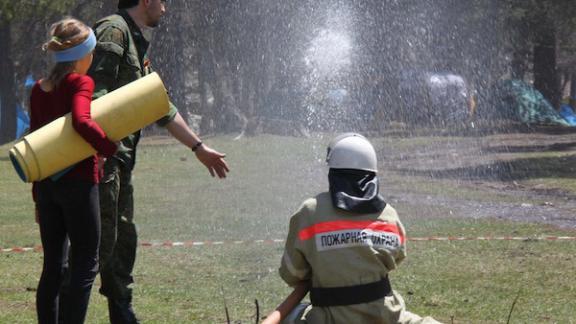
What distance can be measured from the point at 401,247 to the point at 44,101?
1.80 m

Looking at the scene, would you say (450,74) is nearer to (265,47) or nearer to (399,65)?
(399,65)

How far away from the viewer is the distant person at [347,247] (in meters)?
4.36

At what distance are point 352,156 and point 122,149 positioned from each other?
1714 mm

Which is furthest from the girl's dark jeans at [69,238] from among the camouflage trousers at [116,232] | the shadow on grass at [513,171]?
the shadow on grass at [513,171]

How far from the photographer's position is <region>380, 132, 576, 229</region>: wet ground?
13.4 m

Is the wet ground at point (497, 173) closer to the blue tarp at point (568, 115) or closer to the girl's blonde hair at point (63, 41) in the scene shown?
the girl's blonde hair at point (63, 41)

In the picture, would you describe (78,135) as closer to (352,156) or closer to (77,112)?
(77,112)

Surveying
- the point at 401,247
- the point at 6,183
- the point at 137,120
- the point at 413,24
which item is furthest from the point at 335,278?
the point at 413,24

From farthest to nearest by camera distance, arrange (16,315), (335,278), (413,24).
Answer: (413,24), (16,315), (335,278)

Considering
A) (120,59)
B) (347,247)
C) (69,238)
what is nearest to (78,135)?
(69,238)

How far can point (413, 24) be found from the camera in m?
34.7

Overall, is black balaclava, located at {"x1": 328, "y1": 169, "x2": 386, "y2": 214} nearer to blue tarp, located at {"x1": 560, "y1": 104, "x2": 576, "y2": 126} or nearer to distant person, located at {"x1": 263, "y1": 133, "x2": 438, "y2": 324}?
distant person, located at {"x1": 263, "y1": 133, "x2": 438, "y2": 324}

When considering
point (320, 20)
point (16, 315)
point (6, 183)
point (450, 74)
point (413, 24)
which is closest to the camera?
point (16, 315)

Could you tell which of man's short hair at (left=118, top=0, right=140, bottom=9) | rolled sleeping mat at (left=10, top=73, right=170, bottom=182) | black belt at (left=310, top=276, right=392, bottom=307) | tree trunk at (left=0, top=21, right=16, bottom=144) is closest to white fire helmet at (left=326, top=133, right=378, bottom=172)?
black belt at (left=310, top=276, right=392, bottom=307)
